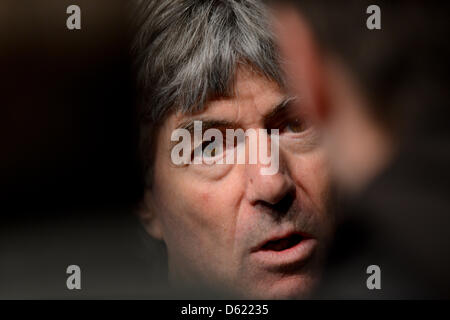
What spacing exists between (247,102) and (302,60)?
0.14 meters

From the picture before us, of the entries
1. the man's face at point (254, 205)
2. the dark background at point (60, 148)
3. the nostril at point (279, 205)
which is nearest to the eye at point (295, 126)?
the man's face at point (254, 205)

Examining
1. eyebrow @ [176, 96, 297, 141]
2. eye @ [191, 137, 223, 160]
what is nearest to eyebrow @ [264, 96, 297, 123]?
eyebrow @ [176, 96, 297, 141]

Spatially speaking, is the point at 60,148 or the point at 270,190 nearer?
the point at 270,190

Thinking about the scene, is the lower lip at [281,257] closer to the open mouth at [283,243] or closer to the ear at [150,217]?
the open mouth at [283,243]

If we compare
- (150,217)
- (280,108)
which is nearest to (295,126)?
(280,108)

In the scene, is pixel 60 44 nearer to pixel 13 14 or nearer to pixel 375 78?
pixel 13 14

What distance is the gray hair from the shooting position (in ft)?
3.61

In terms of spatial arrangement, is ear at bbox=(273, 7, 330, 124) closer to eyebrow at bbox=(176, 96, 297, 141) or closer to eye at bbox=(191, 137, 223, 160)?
eyebrow at bbox=(176, 96, 297, 141)

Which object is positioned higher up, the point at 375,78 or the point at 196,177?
the point at 375,78

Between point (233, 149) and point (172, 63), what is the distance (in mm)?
194

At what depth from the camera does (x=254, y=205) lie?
3.61 ft

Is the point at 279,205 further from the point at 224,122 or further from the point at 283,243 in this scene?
the point at 224,122

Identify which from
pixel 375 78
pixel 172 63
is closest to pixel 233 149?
pixel 172 63

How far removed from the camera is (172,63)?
1.13 meters
